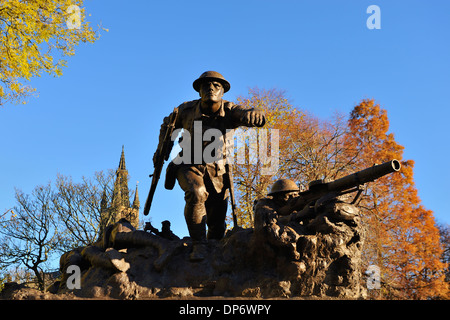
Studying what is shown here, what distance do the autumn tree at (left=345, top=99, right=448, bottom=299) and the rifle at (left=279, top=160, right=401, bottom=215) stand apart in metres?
12.1

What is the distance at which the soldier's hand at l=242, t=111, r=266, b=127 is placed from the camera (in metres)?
5.74

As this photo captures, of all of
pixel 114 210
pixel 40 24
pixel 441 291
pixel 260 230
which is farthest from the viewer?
pixel 114 210

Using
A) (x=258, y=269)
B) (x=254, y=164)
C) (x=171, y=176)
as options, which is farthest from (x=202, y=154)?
(x=254, y=164)

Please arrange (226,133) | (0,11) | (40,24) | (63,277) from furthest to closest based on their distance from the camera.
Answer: (40,24) < (0,11) < (226,133) < (63,277)

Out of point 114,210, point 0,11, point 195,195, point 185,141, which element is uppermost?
point 0,11

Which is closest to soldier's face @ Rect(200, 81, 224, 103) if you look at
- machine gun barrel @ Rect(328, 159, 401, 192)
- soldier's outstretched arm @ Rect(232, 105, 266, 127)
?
soldier's outstretched arm @ Rect(232, 105, 266, 127)

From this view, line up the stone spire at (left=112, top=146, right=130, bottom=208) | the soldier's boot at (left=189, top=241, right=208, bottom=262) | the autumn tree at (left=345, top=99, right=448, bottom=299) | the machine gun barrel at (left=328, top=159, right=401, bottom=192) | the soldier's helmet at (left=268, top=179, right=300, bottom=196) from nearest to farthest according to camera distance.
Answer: the machine gun barrel at (left=328, top=159, right=401, bottom=192) → the soldier's boot at (left=189, top=241, right=208, bottom=262) → the soldier's helmet at (left=268, top=179, right=300, bottom=196) → the autumn tree at (left=345, top=99, right=448, bottom=299) → the stone spire at (left=112, top=146, right=130, bottom=208)

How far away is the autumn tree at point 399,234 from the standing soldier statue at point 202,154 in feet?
38.8

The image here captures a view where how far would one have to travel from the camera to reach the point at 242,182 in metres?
19.9

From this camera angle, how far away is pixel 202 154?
20.0 ft

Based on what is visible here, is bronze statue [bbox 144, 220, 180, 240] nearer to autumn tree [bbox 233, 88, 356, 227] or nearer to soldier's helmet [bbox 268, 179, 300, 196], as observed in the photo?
soldier's helmet [bbox 268, 179, 300, 196]

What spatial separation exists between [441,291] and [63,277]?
1657 cm

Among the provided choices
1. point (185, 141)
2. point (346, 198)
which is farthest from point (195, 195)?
point (346, 198)

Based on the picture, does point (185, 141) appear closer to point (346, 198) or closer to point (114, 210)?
point (346, 198)
